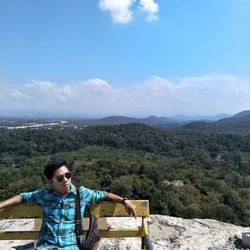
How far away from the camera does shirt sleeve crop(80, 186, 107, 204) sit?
12.9 feet

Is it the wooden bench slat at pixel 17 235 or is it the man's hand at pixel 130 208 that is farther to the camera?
the wooden bench slat at pixel 17 235

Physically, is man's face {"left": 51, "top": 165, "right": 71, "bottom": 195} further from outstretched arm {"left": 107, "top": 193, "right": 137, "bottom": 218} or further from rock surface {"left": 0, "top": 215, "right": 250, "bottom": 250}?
rock surface {"left": 0, "top": 215, "right": 250, "bottom": 250}

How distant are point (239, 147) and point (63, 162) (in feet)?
347

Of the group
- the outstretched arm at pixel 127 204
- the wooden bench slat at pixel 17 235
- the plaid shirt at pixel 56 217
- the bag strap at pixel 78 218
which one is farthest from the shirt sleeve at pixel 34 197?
the outstretched arm at pixel 127 204

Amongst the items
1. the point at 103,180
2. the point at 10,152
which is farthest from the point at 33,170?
the point at 10,152

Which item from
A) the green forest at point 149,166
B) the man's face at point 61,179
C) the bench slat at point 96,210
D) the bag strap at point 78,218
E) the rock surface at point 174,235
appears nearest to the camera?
the man's face at point 61,179

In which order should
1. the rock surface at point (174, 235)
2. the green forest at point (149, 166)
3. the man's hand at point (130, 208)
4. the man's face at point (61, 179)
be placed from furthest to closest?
1. the green forest at point (149, 166)
2. the rock surface at point (174, 235)
3. the man's hand at point (130, 208)
4. the man's face at point (61, 179)

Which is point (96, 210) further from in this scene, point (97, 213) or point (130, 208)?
point (130, 208)

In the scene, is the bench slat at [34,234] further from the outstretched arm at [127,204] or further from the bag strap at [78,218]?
the bag strap at [78,218]

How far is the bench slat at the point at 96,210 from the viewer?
4129 mm

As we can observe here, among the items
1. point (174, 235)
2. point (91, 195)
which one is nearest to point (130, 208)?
point (91, 195)

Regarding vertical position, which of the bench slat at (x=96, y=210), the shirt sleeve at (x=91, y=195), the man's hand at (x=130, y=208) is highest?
the shirt sleeve at (x=91, y=195)

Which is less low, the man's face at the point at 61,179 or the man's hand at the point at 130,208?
the man's face at the point at 61,179

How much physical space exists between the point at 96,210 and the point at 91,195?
0.32 meters
